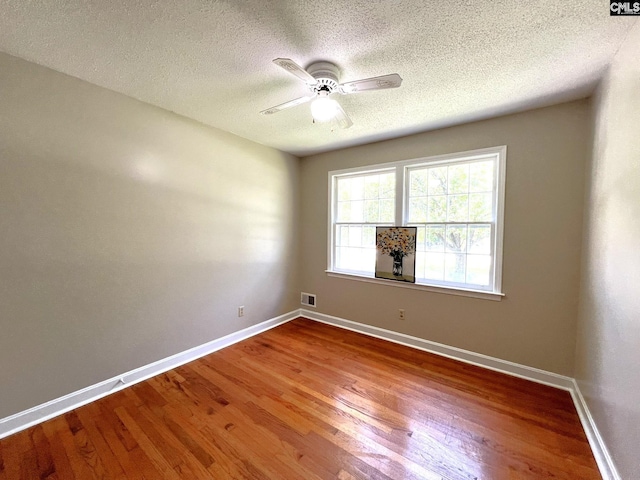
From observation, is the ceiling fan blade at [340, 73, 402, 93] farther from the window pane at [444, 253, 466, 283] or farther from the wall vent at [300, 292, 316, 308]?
the wall vent at [300, 292, 316, 308]

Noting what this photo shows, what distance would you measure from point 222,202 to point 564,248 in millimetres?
3357

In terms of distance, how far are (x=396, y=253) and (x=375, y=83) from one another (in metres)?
2.04

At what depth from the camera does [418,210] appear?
3.06 meters

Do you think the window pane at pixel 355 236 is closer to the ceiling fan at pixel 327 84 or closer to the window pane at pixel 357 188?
the window pane at pixel 357 188

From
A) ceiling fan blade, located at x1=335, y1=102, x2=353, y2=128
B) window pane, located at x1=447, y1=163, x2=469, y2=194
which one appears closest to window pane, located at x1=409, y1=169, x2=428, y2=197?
window pane, located at x1=447, y1=163, x2=469, y2=194

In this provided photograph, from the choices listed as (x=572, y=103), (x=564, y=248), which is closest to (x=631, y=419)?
(x=564, y=248)

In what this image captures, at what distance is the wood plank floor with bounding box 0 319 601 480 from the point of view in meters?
1.48

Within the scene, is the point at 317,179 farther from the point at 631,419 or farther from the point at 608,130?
the point at 631,419

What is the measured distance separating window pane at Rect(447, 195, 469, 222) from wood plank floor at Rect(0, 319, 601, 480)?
153 centimetres

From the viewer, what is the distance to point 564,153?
7.27 ft

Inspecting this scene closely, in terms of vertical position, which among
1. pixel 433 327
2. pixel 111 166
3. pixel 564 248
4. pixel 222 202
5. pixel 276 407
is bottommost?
pixel 276 407

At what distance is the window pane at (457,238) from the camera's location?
9.11 ft

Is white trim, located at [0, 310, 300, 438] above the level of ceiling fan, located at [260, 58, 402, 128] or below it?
below

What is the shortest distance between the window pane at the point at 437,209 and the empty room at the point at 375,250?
0.08ft
